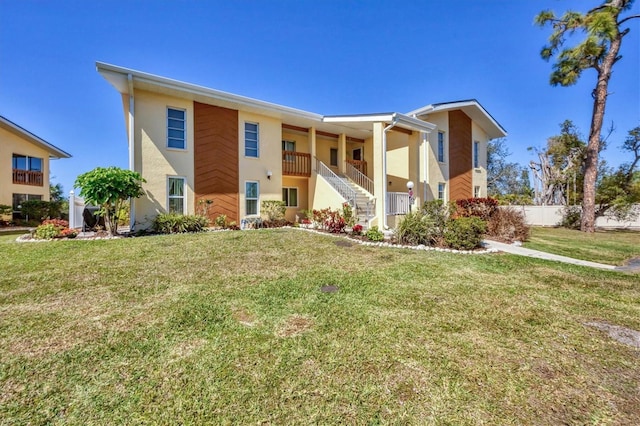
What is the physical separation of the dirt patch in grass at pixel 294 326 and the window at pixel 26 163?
991 inches

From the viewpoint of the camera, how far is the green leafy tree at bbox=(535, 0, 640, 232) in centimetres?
1334

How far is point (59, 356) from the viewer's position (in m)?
2.91

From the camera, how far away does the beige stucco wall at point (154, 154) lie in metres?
10.6

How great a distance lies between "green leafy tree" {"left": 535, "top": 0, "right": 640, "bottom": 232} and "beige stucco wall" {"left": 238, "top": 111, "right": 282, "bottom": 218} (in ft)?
51.8

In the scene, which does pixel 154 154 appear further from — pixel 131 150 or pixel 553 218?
pixel 553 218

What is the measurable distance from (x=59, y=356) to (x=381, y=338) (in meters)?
3.54

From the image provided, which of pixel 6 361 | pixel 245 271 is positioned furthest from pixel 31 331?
pixel 245 271

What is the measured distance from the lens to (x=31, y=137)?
1877 centimetres

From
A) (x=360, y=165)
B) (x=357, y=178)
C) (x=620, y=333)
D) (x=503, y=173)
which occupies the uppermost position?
(x=503, y=173)

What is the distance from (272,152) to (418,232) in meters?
8.16

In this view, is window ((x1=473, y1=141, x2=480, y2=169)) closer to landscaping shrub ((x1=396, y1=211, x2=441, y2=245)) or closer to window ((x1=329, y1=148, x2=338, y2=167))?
window ((x1=329, y1=148, x2=338, y2=167))

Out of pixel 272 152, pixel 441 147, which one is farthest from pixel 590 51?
pixel 272 152

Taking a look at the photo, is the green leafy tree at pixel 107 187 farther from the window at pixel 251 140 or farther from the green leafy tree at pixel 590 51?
the green leafy tree at pixel 590 51

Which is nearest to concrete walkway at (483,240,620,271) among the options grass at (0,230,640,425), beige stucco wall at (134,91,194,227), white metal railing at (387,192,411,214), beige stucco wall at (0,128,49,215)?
grass at (0,230,640,425)
